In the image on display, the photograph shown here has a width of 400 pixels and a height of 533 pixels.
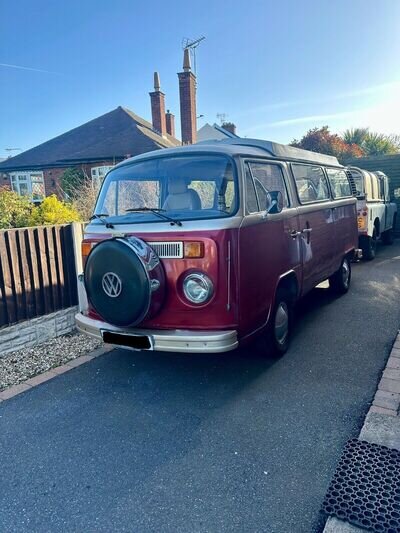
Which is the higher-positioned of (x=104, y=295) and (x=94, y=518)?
(x=104, y=295)

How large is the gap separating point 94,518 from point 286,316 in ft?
9.15

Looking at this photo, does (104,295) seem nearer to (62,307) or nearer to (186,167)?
(186,167)

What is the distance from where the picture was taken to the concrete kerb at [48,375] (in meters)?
3.64

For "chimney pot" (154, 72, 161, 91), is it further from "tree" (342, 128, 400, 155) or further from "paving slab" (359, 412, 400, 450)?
"paving slab" (359, 412, 400, 450)

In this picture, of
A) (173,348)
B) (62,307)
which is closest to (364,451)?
(173,348)

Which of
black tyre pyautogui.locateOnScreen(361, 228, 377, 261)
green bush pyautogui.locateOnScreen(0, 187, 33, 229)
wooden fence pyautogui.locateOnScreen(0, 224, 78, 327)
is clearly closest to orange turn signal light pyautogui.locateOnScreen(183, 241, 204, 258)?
wooden fence pyautogui.locateOnScreen(0, 224, 78, 327)

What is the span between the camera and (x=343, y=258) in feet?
21.2

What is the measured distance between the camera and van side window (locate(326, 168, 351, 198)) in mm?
6070

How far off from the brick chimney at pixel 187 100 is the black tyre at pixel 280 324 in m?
17.5

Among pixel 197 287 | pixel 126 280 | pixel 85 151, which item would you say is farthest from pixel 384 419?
pixel 85 151

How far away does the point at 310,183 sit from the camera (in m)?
5.15

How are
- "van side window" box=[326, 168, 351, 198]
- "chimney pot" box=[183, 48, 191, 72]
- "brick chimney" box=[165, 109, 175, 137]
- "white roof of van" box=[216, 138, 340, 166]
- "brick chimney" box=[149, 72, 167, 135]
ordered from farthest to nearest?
"brick chimney" box=[165, 109, 175, 137] < "brick chimney" box=[149, 72, 167, 135] < "chimney pot" box=[183, 48, 191, 72] < "van side window" box=[326, 168, 351, 198] < "white roof of van" box=[216, 138, 340, 166]

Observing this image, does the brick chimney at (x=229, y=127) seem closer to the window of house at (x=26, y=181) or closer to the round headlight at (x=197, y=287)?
the window of house at (x=26, y=181)

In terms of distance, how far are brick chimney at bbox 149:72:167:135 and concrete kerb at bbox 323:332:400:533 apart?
21.4m
